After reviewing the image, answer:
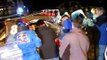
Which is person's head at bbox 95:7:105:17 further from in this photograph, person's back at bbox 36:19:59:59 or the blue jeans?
person's back at bbox 36:19:59:59

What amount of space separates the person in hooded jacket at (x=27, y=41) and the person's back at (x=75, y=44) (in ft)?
1.32

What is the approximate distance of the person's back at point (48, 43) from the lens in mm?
4414

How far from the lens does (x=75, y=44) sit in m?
4.22

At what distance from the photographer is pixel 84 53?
4.37 m

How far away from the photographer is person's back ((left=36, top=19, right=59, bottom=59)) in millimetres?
4414

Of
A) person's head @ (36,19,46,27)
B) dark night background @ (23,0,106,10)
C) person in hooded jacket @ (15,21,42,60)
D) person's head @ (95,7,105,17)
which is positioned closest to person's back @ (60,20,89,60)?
person in hooded jacket @ (15,21,42,60)

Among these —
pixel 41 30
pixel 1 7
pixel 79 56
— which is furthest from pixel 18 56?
pixel 1 7

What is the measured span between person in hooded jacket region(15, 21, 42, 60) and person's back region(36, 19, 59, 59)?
0.70ft

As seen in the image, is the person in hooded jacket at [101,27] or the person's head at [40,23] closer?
the person's head at [40,23]

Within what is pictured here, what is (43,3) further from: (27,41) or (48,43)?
(27,41)

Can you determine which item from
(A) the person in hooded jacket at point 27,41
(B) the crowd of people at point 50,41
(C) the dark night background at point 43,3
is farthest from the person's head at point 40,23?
(C) the dark night background at point 43,3

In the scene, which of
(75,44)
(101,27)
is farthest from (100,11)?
(75,44)

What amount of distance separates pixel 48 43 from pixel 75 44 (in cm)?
49

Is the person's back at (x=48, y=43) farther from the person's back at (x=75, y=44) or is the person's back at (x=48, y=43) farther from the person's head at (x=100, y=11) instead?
the person's head at (x=100, y=11)
